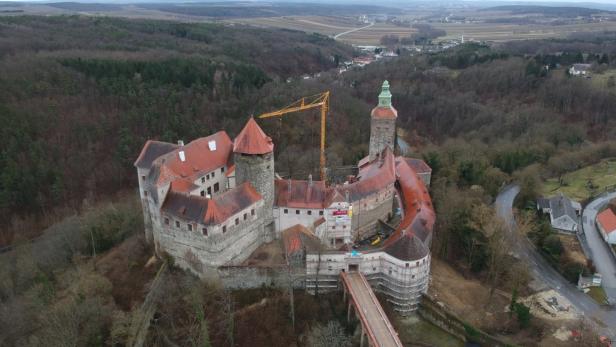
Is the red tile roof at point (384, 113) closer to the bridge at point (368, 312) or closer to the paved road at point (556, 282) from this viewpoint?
the paved road at point (556, 282)

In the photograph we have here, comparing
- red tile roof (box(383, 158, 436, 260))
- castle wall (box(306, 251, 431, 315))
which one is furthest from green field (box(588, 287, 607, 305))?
castle wall (box(306, 251, 431, 315))

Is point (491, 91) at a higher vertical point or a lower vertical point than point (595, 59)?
lower

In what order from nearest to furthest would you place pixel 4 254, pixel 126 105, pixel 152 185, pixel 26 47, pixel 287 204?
pixel 152 185 → pixel 287 204 → pixel 4 254 → pixel 126 105 → pixel 26 47

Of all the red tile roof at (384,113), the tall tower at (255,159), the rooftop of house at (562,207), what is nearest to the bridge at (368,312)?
the tall tower at (255,159)

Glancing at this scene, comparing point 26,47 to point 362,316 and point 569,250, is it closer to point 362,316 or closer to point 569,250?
point 362,316

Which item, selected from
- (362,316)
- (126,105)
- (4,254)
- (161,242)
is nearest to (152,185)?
(161,242)

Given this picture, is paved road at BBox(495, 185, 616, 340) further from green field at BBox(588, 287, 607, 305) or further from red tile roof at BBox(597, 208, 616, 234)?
red tile roof at BBox(597, 208, 616, 234)

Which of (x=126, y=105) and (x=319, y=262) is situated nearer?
(x=319, y=262)
